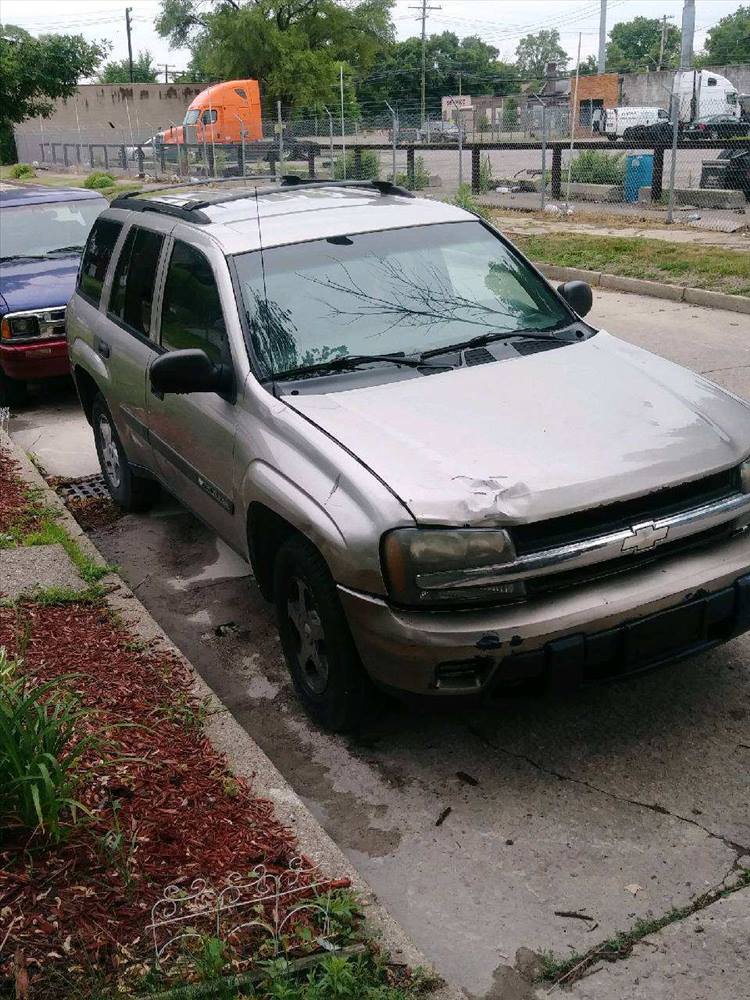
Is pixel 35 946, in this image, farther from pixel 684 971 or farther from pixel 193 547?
pixel 193 547

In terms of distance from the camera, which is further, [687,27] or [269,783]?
[687,27]

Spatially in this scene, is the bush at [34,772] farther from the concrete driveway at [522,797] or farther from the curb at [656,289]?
the curb at [656,289]

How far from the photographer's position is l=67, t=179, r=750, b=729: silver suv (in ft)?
11.4

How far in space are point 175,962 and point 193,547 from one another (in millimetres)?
3703

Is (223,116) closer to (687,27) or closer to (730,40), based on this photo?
(687,27)

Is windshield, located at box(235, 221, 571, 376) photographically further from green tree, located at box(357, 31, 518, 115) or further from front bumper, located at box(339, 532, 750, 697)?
green tree, located at box(357, 31, 518, 115)

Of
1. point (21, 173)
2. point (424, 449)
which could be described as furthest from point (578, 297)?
point (21, 173)

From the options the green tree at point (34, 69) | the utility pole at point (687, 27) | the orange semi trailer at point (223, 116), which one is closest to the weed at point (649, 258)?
the green tree at point (34, 69)

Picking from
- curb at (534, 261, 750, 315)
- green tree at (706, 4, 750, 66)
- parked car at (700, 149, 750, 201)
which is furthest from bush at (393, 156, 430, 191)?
green tree at (706, 4, 750, 66)

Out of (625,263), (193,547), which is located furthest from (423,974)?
(625,263)

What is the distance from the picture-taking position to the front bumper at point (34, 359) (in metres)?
9.05

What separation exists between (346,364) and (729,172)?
59.1 ft

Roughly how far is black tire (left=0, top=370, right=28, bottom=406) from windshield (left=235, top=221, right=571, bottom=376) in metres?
5.38

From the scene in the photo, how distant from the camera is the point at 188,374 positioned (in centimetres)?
→ 440
